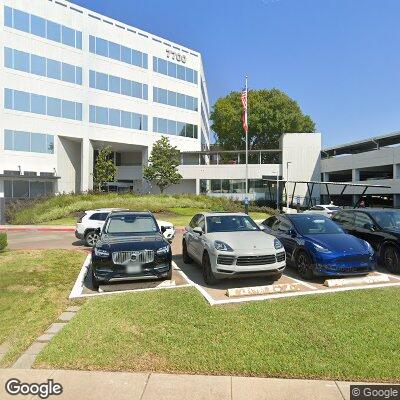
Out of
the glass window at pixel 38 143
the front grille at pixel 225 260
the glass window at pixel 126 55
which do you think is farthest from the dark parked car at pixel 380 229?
the glass window at pixel 126 55

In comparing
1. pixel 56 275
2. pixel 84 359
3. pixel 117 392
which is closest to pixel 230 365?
pixel 117 392

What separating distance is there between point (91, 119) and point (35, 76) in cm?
676

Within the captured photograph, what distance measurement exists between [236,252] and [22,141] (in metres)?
34.0

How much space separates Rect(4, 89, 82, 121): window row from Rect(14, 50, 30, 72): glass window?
2.31m

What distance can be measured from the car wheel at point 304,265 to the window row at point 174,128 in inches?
1488

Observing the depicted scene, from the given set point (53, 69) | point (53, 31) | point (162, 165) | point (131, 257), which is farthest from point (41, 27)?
point (131, 257)

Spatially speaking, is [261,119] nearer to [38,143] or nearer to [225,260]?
[38,143]

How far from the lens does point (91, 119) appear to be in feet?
132

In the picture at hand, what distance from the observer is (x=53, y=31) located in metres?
37.6

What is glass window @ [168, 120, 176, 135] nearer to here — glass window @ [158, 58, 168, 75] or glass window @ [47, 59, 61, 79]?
glass window @ [158, 58, 168, 75]

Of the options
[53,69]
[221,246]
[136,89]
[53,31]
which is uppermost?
Answer: [53,31]

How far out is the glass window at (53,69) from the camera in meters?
37.3

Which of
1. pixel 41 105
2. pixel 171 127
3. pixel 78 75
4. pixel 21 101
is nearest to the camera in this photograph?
pixel 21 101

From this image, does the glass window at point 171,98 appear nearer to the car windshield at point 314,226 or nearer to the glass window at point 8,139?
the glass window at point 8,139
